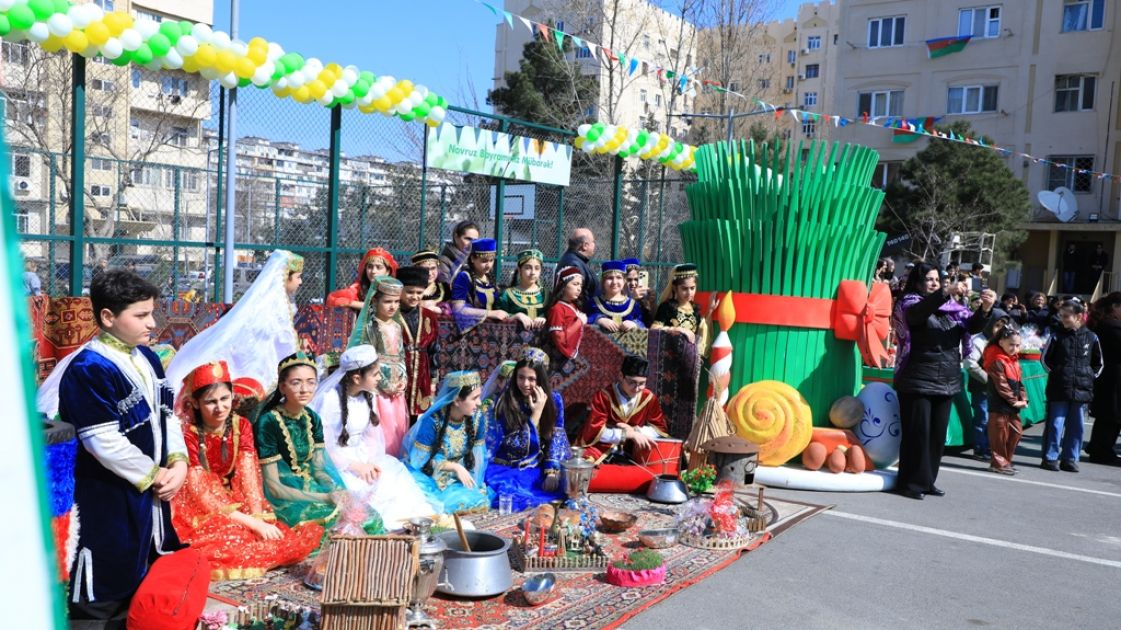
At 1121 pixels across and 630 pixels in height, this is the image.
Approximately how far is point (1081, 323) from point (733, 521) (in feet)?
17.9

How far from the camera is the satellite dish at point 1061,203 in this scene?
1035 inches

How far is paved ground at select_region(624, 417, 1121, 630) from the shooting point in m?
4.67

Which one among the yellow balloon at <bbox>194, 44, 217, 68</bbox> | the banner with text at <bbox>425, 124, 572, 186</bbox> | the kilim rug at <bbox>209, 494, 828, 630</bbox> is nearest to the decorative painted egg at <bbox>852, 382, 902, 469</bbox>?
the kilim rug at <bbox>209, 494, 828, 630</bbox>

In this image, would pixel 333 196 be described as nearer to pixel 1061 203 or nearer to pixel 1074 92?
pixel 1061 203

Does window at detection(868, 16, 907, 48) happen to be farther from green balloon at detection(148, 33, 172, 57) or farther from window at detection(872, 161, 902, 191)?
green balloon at detection(148, 33, 172, 57)

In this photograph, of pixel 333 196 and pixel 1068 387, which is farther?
pixel 1068 387

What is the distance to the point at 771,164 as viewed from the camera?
843 cm

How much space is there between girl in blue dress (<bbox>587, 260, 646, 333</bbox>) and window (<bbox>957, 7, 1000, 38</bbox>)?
25708 millimetres

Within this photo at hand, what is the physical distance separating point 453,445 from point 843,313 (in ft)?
11.9

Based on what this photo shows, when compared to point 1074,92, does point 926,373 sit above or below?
below

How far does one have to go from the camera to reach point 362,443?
5.90 metres

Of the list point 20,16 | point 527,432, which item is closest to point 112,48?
point 20,16

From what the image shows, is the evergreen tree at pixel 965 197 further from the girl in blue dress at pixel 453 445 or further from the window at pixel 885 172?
the girl in blue dress at pixel 453 445

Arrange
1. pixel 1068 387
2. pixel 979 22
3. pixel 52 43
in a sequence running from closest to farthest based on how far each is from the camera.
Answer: pixel 52 43
pixel 1068 387
pixel 979 22
